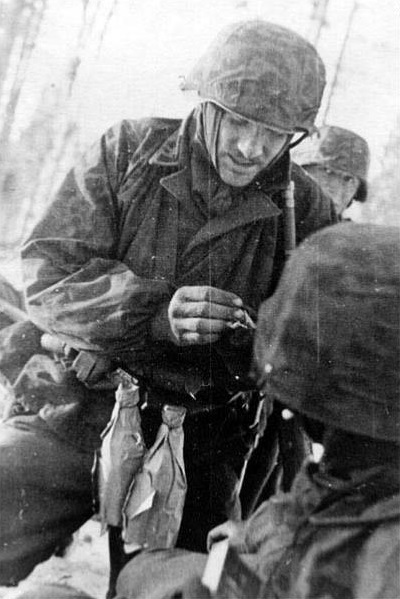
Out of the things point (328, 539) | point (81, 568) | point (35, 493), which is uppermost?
point (328, 539)

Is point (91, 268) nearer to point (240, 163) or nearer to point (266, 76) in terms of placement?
point (240, 163)

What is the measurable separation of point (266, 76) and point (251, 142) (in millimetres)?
Result: 153

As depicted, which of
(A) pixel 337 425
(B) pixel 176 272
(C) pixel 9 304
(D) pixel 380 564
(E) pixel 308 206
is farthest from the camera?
(C) pixel 9 304

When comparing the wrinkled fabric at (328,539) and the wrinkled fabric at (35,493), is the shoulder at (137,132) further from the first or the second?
the wrinkled fabric at (328,539)

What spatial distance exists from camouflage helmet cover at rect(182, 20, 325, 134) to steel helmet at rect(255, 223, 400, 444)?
55 centimetres

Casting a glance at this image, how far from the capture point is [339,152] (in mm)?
2762

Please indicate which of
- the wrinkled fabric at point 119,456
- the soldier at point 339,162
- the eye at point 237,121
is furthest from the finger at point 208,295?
the soldier at point 339,162

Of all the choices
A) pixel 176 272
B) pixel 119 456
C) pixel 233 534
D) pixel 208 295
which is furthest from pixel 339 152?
pixel 233 534

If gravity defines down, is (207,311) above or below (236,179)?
below

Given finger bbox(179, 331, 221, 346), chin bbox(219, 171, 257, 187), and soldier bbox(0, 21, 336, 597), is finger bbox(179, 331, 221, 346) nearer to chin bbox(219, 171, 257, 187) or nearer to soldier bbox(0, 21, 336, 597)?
soldier bbox(0, 21, 336, 597)

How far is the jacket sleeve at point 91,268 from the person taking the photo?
4.82 feet

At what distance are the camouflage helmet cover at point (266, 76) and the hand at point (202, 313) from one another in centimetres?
42

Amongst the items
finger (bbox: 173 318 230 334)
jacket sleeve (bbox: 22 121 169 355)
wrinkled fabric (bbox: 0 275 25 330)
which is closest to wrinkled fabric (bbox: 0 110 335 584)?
jacket sleeve (bbox: 22 121 169 355)

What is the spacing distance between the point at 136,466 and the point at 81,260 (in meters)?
0.52
